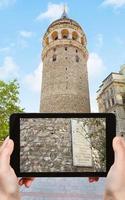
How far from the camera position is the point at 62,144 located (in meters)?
2.32

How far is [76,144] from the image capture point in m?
2.40

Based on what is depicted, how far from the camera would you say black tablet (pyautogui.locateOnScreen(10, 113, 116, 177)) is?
2158 millimetres

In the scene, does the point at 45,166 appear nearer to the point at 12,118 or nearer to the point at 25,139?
the point at 25,139

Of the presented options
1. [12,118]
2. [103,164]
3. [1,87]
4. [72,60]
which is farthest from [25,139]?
[72,60]

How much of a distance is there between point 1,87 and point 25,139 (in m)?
18.8

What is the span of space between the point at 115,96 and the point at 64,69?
683cm

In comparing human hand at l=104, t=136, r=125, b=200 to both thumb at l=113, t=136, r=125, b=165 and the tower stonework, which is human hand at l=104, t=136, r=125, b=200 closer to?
thumb at l=113, t=136, r=125, b=165

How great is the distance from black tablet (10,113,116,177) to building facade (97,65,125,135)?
32.6 m

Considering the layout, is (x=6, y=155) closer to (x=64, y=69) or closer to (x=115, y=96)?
(x=64, y=69)

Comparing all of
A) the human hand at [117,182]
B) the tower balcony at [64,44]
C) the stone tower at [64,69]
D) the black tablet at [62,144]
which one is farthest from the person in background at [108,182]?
the tower balcony at [64,44]

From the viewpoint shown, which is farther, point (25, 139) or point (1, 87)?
point (1, 87)

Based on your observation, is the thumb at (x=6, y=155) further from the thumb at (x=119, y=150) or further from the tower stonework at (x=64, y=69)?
the tower stonework at (x=64, y=69)

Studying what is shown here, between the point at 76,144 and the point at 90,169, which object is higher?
the point at 76,144

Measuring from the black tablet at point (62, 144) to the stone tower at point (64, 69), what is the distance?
30.7 meters
